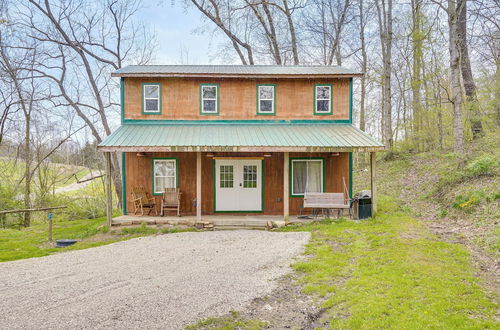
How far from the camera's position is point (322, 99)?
40.8 ft

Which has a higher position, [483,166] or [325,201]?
[483,166]

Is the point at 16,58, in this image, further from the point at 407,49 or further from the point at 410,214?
the point at 407,49

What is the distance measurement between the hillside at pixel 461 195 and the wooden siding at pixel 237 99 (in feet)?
14.0

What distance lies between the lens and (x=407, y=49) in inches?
782

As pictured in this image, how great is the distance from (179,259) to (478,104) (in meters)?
14.1

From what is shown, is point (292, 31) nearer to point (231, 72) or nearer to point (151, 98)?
point (231, 72)

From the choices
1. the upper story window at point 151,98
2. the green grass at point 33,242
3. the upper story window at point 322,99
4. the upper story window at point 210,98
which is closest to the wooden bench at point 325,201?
the upper story window at point 322,99

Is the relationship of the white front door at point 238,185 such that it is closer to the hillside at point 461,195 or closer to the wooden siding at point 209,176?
the wooden siding at point 209,176

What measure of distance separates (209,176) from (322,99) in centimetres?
527

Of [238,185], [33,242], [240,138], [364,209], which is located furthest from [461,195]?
[33,242]

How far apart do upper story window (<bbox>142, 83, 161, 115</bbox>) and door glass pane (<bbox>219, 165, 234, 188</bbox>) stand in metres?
3.30

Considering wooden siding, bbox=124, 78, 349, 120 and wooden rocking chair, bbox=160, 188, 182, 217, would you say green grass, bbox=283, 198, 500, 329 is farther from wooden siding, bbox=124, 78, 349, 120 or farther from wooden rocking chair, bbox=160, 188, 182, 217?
wooden siding, bbox=124, 78, 349, 120

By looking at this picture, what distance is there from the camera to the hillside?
7.08 meters

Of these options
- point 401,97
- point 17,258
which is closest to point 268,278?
point 17,258
